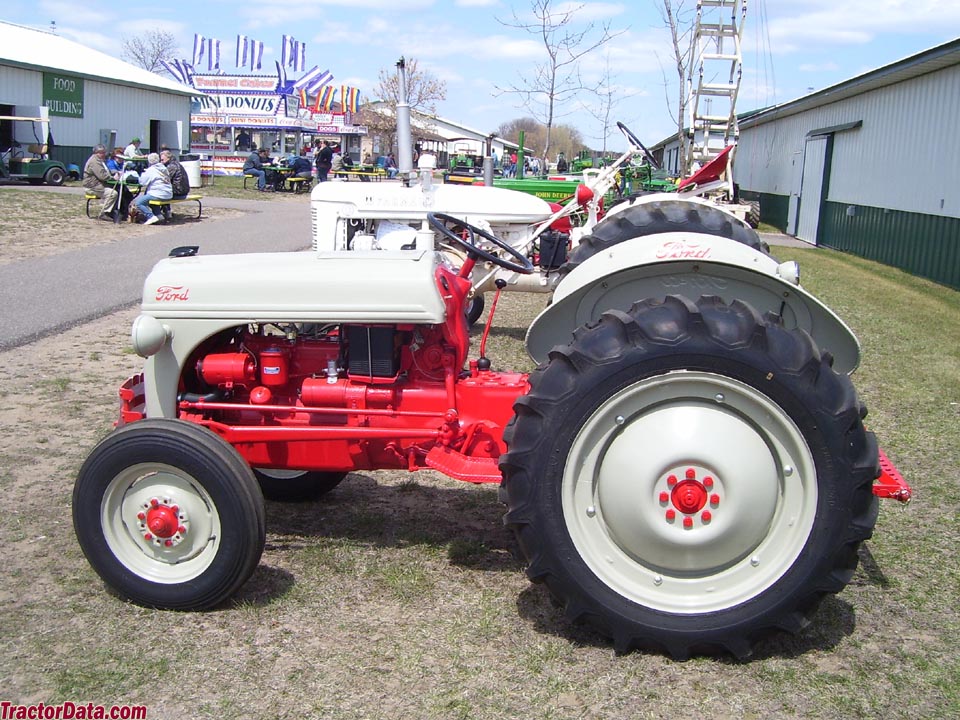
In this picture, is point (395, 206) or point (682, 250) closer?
point (682, 250)

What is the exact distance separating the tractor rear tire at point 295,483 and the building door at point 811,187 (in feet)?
64.2

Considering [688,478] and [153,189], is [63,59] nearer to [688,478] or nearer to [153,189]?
[153,189]

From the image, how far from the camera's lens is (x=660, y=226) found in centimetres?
579

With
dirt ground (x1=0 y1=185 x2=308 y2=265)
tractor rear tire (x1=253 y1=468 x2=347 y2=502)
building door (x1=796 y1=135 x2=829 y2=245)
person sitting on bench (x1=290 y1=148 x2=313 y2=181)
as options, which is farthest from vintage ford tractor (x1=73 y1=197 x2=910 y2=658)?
person sitting on bench (x1=290 y1=148 x2=313 y2=181)

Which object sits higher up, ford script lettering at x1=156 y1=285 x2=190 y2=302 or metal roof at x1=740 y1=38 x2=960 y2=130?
metal roof at x1=740 y1=38 x2=960 y2=130

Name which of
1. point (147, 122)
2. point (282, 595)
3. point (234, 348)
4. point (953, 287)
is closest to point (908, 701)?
point (282, 595)

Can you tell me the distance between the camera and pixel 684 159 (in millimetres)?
18266

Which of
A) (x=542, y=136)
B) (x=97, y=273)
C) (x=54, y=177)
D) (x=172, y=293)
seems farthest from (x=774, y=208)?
(x=542, y=136)

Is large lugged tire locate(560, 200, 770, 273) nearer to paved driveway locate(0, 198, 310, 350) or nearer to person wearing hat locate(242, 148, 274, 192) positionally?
paved driveway locate(0, 198, 310, 350)

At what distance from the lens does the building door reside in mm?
21688

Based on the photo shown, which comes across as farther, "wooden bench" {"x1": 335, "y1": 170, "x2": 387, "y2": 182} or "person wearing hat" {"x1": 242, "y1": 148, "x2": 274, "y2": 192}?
"person wearing hat" {"x1": 242, "y1": 148, "x2": 274, "y2": 192}

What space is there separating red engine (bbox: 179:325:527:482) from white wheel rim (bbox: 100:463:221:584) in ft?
1.30

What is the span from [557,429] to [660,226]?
321 cm

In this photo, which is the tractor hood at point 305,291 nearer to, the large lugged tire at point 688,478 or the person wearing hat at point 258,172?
the large lugged tire at point 688,478
